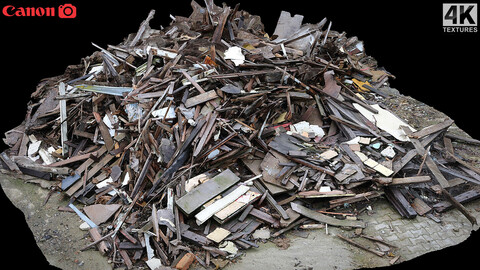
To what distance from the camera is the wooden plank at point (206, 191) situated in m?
7.47

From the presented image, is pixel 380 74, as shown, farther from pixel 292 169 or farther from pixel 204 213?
pixel 204 213

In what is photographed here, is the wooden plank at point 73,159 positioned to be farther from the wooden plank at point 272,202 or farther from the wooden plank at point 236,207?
the wooden plank at point 272,202

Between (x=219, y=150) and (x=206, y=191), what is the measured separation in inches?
Answer: 32.5

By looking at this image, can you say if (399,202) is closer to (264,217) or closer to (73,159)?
(264,217)

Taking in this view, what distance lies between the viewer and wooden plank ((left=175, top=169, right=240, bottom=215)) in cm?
747

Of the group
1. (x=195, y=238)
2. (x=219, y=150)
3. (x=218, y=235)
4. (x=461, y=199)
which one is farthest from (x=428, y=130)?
(x=195, y=238)

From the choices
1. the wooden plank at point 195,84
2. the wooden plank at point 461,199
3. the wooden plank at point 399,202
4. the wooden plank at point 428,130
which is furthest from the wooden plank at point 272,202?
the wooden plank at point 428,130

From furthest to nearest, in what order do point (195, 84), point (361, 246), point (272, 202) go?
point (195, 84), point (272, 202), point (361, 246)

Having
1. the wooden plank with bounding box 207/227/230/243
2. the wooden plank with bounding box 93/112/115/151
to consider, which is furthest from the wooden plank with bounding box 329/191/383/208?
the wooden plank with bounding box 93/112/115/151

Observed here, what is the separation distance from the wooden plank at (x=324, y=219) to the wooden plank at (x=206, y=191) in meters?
1.17

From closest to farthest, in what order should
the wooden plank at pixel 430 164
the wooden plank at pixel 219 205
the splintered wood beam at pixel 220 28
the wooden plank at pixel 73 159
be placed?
the wooden plank at pixel 219 205 → the wooden plank at pixel 430 164 → the wooden plank at pixel 73 159 → the splintered wood beam at pixel 220 28

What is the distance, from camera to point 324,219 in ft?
25.5

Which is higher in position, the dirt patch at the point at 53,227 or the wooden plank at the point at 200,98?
the wooden plank at the point at 200,98

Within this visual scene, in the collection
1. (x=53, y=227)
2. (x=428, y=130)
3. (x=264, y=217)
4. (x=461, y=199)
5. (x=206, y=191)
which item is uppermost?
(x=428, y=130)
